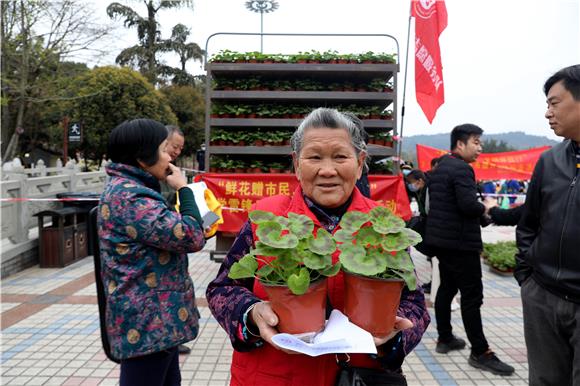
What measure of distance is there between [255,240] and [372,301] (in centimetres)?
47

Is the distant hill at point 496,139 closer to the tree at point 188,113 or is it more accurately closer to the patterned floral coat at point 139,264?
the tree at point 188,113

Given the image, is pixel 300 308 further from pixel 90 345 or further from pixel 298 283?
pixel 90 345

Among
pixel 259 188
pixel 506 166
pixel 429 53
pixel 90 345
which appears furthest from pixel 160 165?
pixel 506 166

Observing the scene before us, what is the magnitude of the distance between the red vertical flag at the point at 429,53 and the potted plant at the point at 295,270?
457 centimetres

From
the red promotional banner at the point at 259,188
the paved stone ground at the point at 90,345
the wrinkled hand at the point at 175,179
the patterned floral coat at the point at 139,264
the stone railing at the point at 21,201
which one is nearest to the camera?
the patterned floral coat at the point at 139,264

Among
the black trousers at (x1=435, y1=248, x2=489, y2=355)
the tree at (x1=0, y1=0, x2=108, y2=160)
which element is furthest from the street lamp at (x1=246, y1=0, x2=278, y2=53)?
the black trousers at (x1=435, y1=248, x2=489, y2=355)

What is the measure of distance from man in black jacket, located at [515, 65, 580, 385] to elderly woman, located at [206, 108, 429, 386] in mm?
1114

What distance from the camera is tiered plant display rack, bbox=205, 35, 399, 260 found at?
5.32 meters

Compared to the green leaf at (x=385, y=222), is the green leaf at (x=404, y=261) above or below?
below

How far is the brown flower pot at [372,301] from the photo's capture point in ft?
3.69

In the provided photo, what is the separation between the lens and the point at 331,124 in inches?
57.0

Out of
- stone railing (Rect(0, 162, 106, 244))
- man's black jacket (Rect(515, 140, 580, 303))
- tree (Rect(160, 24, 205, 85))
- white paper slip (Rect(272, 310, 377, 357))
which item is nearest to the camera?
white paper slip (Rect(272, 310, 377, 357))

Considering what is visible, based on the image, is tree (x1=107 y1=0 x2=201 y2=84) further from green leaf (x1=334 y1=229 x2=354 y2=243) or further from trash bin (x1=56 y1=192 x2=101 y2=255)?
green leaf (x1=334 y1=229 x2=354 y2=243)

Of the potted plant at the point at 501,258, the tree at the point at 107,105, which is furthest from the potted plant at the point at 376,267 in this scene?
the tree at the point at 107,105
